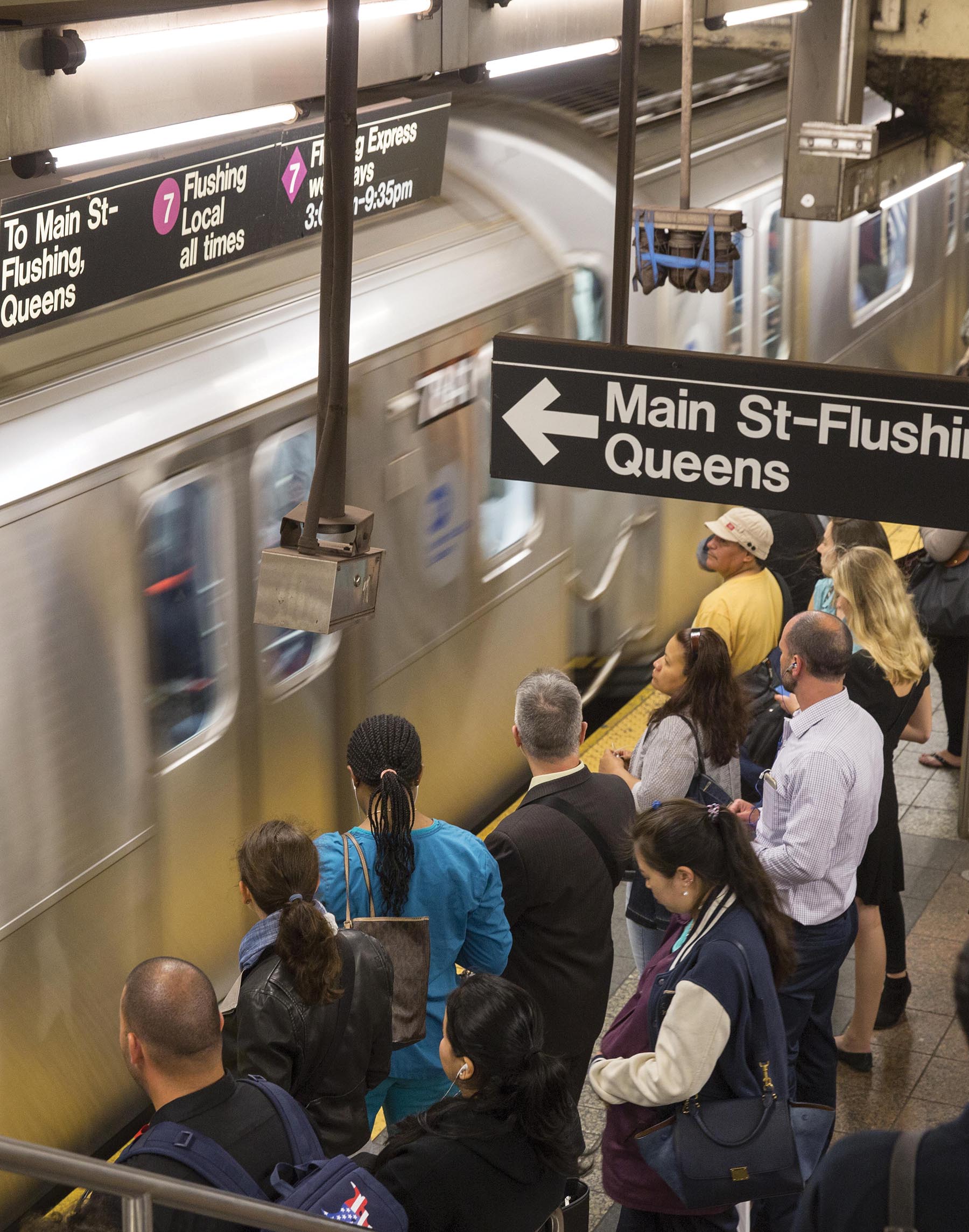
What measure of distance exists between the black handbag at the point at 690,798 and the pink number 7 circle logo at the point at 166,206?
7.63 ft

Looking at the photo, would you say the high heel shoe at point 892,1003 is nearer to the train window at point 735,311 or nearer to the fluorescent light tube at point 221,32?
the train window at point 735,311

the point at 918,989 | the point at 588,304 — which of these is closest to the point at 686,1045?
the point at 918,989

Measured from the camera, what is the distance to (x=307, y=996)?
373 centimetres

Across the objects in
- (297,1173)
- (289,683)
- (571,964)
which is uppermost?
(297,1173)

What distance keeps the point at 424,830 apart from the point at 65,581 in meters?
1.30

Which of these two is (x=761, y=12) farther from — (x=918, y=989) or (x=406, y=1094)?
(x=406, y=1094)

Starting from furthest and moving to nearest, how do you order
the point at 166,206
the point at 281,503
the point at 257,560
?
the point at 281,503, the point at 257,560, the point at 166,206

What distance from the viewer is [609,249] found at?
8.02 m

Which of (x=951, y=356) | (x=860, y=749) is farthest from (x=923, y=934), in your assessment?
(x=951, y=356)

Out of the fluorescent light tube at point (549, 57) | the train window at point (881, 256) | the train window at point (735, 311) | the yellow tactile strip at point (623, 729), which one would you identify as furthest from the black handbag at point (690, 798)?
the train window at point (881, 256)

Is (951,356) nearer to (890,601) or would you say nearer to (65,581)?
(890,601)

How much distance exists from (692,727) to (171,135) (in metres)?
2.58

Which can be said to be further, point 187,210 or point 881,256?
point 881,256

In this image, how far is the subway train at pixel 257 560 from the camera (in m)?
4.70
